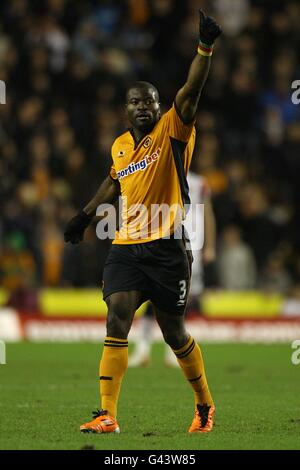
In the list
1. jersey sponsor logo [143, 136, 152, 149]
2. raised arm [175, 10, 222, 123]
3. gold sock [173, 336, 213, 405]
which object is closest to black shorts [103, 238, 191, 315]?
gold sock [173, 336, 213, 405]

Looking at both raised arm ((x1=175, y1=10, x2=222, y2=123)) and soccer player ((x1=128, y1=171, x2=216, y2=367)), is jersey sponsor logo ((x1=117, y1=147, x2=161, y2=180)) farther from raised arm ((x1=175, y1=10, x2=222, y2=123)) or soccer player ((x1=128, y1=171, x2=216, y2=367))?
soccer player ((x1=128, y1=171, x2=216, y2=367))

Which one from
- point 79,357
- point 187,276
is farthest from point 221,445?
point 79,357

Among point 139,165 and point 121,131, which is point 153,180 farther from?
point 121,131

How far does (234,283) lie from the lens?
18469 millimetres

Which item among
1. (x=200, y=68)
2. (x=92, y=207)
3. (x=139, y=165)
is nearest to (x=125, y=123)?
(x=92, y=207)

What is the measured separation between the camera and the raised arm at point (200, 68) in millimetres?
7391

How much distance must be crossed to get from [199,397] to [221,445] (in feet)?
3.04

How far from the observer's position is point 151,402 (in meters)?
9.95

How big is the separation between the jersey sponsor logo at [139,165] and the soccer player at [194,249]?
190 inches

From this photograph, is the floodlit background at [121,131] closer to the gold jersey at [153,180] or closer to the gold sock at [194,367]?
the gold sock at [194,367]

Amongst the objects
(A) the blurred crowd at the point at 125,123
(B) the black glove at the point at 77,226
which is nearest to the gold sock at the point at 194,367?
(B) the black glove at the point at 77,226

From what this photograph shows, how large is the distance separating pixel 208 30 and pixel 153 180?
1.17m
